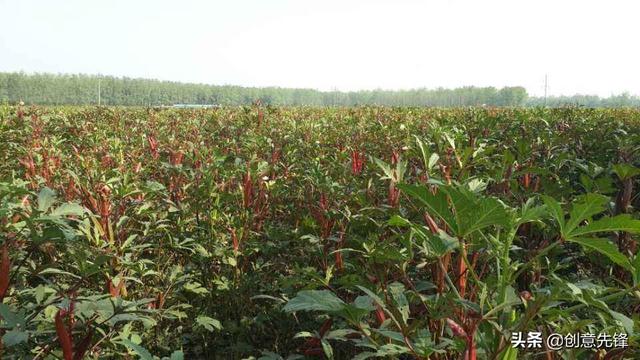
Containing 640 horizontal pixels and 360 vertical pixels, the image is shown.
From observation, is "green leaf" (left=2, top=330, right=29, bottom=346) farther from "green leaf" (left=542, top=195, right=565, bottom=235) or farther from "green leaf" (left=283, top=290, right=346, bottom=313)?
"green leaf" (left=542, top=195, right=565, bottom=235)

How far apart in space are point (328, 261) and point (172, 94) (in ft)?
398

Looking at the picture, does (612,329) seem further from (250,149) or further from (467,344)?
(250,149)

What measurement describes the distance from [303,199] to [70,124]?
574cm

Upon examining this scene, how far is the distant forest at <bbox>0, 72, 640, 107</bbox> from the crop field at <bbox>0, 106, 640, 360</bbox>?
87.1 m

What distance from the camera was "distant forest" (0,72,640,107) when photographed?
9719 cm

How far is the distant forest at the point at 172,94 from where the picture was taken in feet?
319

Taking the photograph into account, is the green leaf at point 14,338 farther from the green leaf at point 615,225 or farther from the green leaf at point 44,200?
the green leaf at point 615,225

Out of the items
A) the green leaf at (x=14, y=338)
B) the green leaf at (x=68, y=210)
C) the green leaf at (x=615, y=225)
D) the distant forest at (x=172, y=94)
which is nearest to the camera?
the green leaf at (x=615, y=225)

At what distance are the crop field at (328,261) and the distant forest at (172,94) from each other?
286ft

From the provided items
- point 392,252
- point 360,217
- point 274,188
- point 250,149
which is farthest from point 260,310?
point 250,149

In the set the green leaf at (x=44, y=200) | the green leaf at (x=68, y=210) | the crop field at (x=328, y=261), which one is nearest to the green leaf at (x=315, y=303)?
the crop field at (x=328, y=261)

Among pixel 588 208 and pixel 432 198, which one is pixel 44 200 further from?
pixel 588 208

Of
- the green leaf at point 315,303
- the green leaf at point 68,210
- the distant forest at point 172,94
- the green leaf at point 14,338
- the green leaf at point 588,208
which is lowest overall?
the green leaf at point 14,338

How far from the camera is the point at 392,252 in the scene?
4.09ft
